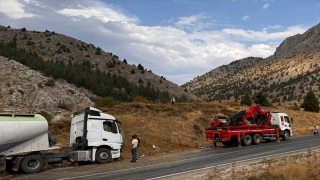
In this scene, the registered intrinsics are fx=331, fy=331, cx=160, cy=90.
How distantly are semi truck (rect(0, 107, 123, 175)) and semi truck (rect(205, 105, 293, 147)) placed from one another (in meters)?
9.00

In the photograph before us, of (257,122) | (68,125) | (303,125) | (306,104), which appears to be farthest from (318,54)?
(68,125)

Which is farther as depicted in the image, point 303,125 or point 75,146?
point 303,125

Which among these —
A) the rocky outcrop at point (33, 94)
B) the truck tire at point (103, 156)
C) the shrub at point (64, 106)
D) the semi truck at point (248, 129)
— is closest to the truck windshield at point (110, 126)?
the truck tire at point (103, 156)

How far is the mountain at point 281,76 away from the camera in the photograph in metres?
98.7

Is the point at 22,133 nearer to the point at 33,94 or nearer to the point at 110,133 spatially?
the point at 110,133

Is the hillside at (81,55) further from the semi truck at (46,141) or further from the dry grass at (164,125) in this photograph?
the semi truck at (46,141)

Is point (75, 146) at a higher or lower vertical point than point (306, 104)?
lower

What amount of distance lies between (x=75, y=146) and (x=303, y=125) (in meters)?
35.6

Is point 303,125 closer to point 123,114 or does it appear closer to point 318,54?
point 123,114

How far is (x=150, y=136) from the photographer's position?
1187 inches

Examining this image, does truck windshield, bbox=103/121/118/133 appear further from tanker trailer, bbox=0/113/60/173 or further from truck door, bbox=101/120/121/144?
tanker trailer, bbox=0/113/60/173

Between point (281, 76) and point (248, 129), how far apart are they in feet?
318

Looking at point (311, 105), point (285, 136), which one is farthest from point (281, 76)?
point (285, 136)

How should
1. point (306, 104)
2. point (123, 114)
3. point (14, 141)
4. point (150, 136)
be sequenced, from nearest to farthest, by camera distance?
point (14, 141), point (150, 136), point (123, 114), point (306, 104)
